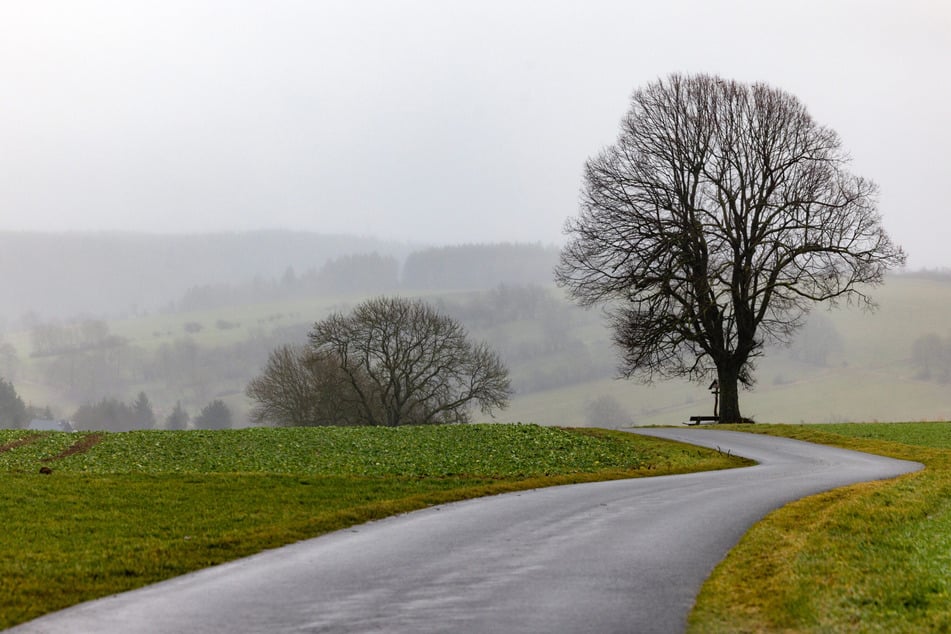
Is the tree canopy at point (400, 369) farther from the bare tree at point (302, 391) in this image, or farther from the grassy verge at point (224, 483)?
the grassy verge at point (224, 483)

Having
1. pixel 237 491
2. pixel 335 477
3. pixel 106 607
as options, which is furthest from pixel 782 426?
pixel 106 607

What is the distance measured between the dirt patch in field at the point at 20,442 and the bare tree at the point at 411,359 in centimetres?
3201

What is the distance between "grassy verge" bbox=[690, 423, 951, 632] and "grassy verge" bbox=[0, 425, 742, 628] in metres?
7.57

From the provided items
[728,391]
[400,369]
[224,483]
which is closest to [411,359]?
[400,369]

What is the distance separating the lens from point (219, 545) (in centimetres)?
1517

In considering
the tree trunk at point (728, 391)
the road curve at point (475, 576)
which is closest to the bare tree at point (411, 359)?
the tree trunk at point (728, 391)

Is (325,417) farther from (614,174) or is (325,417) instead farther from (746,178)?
(746,178)

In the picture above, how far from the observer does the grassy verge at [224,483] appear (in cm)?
1398

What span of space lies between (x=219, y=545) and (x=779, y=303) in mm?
38166

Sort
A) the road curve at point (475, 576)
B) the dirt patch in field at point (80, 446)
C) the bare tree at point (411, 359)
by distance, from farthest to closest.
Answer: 1. the bare tree at point (411, 359)
2. the dirt patch in field at point (80, 446)
3. the road curve at point (475, 576)

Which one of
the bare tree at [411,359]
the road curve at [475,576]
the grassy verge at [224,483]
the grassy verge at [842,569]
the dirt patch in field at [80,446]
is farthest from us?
the bare tree at [411,359]

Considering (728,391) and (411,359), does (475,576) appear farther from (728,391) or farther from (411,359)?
(411,359)

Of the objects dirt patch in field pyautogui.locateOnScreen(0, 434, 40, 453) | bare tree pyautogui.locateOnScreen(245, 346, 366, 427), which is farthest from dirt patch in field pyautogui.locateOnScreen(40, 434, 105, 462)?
bare tree pyautogui.locateOnScreen(245, 346, 366, 427)

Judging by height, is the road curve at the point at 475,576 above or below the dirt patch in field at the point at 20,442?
below
